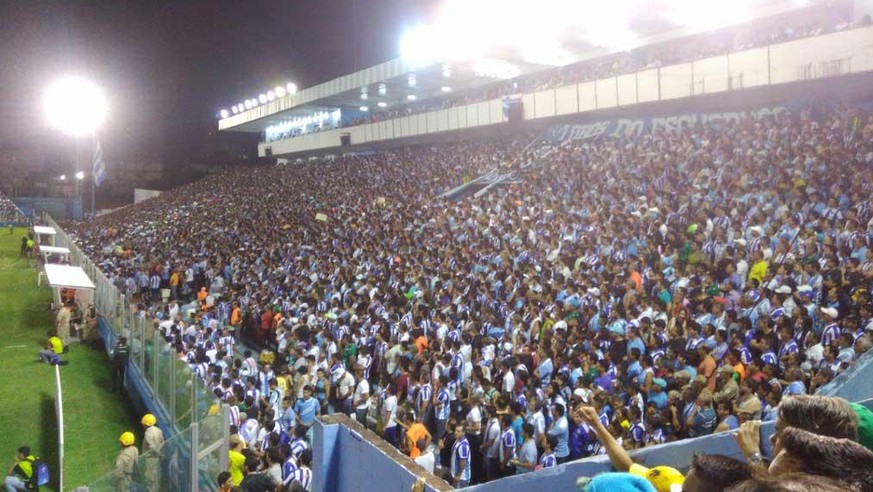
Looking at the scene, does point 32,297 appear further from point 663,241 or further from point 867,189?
point 867,189

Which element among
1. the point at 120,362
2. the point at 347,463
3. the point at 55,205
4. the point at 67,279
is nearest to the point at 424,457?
the point at 347,463

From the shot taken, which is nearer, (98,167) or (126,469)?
(126,469)

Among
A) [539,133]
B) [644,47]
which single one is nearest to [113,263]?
[539,133]

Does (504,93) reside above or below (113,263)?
above

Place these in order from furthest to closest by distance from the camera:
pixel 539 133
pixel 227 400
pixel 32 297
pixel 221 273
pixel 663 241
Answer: pixel 539 133
pixel 32 297
pixel 221 273
pixel 663 241
pixel 227 400

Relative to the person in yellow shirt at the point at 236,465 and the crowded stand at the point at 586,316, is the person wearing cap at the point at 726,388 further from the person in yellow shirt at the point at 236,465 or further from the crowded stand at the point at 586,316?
the person in yellow shirt at the point at 236,465

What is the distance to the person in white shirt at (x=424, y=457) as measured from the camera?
224 inches

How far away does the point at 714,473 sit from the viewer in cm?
187

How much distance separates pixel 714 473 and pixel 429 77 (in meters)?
31.7

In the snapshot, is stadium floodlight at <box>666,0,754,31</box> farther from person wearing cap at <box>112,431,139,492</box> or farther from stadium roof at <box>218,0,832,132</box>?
person wearing cap at <box>112,431,139,492</box>

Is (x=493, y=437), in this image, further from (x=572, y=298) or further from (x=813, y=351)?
(x=572, y=298)

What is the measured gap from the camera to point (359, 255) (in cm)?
1611

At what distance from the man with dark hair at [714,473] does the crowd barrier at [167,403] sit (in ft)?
16.9

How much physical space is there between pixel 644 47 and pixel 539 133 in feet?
15.3
